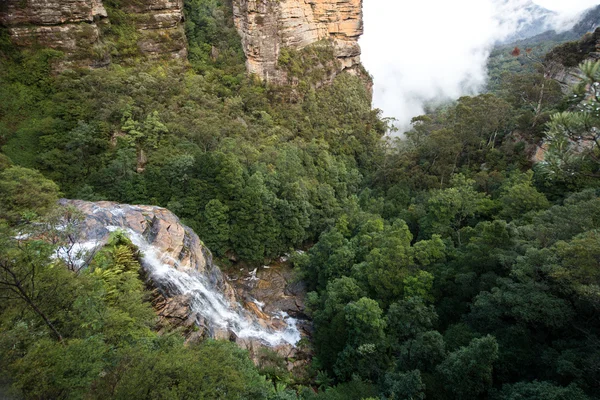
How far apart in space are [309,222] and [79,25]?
21.6 m

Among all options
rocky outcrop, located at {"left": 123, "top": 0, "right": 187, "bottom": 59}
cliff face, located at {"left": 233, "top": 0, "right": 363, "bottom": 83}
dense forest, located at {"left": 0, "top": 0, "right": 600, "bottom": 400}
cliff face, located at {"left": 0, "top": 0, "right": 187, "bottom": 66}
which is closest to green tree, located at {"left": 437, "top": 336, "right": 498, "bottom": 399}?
dense forest, located at {"left": 0, "top": 0, "right": 600, "bottom": 400}

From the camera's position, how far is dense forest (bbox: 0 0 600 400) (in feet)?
22.1

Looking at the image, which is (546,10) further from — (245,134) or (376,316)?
(376,316)

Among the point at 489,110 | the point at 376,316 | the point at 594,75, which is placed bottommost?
the point at 376,316

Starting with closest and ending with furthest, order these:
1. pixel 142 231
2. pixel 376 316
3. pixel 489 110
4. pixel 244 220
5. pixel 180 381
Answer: pixel 180 381
pixel 376 316
pixel 142 231
pixel 244 220
pixel 489 110

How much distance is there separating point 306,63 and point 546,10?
212 ft

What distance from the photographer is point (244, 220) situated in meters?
21.3

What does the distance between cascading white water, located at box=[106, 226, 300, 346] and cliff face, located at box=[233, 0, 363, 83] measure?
24.2m

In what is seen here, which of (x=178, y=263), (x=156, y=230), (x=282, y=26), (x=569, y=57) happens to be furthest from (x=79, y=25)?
(x=569, y=57)

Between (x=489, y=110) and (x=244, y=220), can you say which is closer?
(x=244, y=220)

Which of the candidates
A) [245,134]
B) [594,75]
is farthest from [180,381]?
[245,134]

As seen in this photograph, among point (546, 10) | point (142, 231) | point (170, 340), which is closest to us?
point (170, 340)

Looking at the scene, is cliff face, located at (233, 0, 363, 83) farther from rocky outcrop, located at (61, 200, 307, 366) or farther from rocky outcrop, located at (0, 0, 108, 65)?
rocky outcrop, located at (61, 200, 307, 366)

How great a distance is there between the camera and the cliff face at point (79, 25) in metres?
21.9
